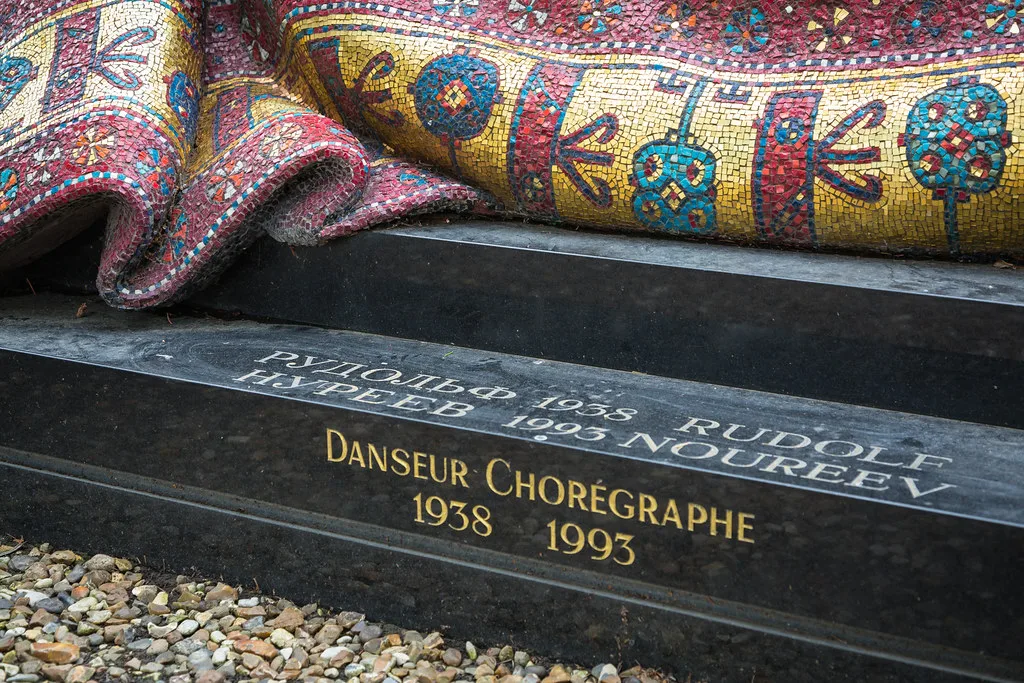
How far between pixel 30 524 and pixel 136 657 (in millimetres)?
618

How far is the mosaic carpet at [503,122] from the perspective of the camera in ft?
8.21

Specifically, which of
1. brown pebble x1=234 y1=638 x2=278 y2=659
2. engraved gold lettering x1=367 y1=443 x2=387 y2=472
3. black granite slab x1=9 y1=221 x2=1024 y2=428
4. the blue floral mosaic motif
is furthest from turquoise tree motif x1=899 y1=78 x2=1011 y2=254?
brown pebble x1=234 y1=638 x2=278 y2=659

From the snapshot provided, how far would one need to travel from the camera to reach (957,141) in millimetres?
2438

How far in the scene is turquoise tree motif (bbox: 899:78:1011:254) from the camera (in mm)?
2416

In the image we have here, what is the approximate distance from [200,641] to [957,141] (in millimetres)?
1807

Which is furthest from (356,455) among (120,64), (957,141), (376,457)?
(957,141)

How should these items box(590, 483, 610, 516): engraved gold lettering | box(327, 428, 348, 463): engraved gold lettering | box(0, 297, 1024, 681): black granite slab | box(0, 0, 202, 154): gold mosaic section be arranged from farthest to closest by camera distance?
box(0, 0, 202, 154): gold mosaic section → box(327, 428, 348, 463): engraved gold lettering → box(590, 483, 610, 516): engraved gold lettering → box(0, 297, 1024, 681): black granite slab

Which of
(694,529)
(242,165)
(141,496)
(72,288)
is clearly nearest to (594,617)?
(694,529)

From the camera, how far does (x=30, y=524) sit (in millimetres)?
2830

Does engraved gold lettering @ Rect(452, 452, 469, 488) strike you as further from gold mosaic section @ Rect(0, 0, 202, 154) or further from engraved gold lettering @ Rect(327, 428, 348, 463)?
gold mosaic section @ Rect(0, 0, 202, 154)

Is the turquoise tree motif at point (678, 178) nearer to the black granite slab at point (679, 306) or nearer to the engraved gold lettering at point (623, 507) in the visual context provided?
the black granite slab at point (679, 306)

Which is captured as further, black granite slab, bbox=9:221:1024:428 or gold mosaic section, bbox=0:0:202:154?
gold mosaic section, bbox=0:0:202:154

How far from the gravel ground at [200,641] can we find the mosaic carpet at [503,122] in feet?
2.25

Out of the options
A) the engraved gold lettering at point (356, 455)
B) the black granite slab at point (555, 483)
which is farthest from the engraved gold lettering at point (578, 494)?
the engraved gold lettering at point (356, 455)
